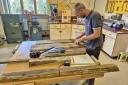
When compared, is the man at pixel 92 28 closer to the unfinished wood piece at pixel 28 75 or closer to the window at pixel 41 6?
the unfinished wood piece at pixel 28 75

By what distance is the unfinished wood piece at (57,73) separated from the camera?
115 centimetres

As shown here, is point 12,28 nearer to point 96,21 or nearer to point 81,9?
point 81,9

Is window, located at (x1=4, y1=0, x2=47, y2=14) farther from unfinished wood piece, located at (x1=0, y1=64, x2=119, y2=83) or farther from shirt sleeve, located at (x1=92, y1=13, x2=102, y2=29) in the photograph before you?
unfinished wood piece, located at (x1=0, y1=64, x2=119, y2=83)

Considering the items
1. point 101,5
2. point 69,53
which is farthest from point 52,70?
point 101,5

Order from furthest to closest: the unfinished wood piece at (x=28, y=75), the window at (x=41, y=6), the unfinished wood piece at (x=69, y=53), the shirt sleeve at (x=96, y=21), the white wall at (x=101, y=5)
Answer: the window at (x=41, y=6) → the white wall at (x=101, y=5) → the shirt sleeve at (x=96, y=21) → the unfinished wood piece at (x=69, y=53) → the unfinished wood piece at (x=28, y=75)

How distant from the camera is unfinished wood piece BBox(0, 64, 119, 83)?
115 centimetres

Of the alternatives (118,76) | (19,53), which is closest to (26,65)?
(19,53)

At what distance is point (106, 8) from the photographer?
4.30 metres

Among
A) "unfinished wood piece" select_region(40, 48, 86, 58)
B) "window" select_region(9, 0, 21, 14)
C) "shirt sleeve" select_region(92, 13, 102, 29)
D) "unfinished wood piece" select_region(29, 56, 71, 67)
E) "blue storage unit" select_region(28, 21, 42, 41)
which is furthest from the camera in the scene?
"window" select_region(9, 0, 21, 14)

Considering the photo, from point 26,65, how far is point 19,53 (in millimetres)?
407

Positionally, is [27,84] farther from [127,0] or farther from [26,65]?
[127,0]

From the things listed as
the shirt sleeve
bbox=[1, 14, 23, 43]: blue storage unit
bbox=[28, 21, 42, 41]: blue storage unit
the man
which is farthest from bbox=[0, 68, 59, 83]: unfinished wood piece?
bbox=[1, 14, 23, 43]: blue storage unit

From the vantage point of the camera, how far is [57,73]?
123 cm

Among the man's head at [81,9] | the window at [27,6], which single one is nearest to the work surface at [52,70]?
the man's head at [81,9]
